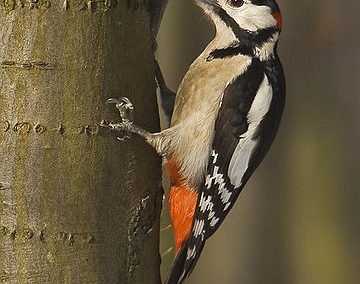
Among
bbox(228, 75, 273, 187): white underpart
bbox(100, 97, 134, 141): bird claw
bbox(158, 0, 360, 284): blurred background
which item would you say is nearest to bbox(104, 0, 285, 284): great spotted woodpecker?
bbox(228, 75, 273, 187): white underpart

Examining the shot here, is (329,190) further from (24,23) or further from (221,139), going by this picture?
(24,23)

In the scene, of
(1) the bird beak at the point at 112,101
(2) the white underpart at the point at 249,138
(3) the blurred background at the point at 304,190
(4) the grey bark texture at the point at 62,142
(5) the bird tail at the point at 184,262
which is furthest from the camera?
(3) the blurred background at the point at 304,190

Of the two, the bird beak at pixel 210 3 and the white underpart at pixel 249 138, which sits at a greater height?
the bird beak at pixel 210 3

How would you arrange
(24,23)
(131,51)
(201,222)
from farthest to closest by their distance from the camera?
(201,222) → (131,51) → (24,23)

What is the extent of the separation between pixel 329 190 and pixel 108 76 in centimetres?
342

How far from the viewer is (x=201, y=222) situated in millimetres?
2555

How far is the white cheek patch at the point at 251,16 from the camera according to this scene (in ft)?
8.68

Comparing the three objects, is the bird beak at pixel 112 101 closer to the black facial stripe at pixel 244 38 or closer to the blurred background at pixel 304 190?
the black facial stripe at pixel 244 38

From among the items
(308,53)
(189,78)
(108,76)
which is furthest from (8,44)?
(308,53)

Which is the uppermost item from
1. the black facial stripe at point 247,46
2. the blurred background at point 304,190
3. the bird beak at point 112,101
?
the black facial stripe at point 247,46

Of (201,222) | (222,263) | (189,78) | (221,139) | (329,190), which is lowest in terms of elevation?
(222,263)

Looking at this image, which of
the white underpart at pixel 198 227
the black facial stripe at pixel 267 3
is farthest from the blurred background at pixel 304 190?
the white underpart at pixel 198 227

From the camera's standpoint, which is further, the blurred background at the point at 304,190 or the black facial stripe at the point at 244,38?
the blurred background at the point at 304,190

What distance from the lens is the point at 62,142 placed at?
79.9 inches
